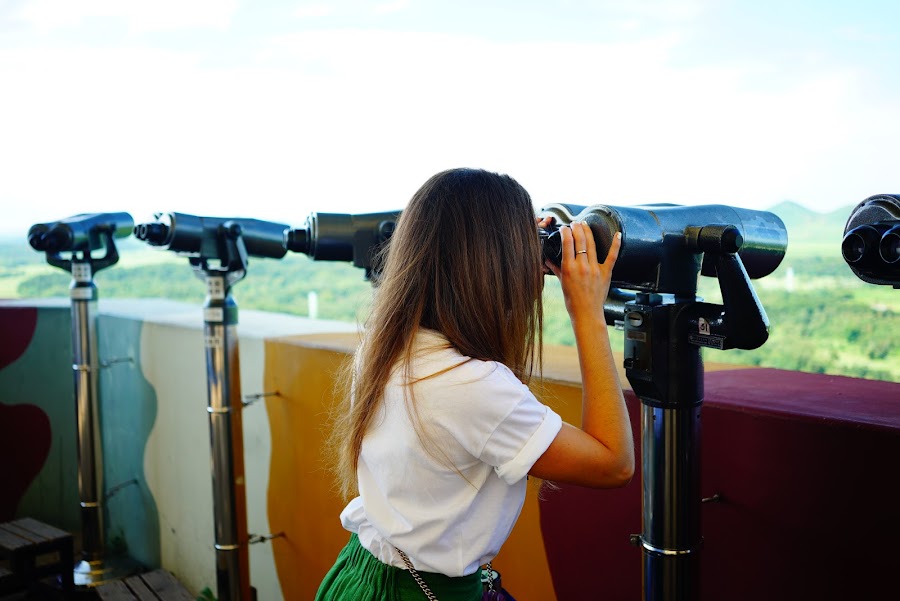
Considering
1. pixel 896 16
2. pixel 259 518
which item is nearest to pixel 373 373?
pixel 259 518

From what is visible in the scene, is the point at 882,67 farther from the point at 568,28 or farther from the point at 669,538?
the point at 669,538

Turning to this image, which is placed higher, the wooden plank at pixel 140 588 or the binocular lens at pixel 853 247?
the binocular lens at pixel 853 247

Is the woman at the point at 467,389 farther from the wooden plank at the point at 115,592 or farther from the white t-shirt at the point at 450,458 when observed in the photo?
the wooden plank at the point at 115,592

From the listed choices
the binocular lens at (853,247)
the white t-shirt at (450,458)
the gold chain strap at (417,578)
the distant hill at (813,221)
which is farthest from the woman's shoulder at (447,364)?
the distant hill at (813,221)

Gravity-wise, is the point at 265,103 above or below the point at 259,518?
above

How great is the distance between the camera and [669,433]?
1.08 metres

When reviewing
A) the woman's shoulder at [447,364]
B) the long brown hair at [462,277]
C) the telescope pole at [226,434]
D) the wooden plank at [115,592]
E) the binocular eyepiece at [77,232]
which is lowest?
the wooden plank at [115,592]

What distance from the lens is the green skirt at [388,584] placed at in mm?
1073

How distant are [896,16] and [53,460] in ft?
24.4

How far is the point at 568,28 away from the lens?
8820mm

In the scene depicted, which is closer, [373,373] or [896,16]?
[373,373]

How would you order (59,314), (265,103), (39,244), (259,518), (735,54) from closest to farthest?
(259,518), (39,244), (59,314), (735,54), (265,103)

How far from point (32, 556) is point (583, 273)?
2814 millimetres

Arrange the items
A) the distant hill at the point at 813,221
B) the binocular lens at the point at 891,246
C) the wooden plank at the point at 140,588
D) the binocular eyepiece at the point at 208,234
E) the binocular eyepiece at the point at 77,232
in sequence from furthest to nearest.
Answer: the distant hill at the point at 813,221 < the binocular eyepiece at the point at 77,232 < the wooden plank at the point at 140,588 < the binocular eyepiece at the point at 208,234 < the binocular lens at the point at 891,246
